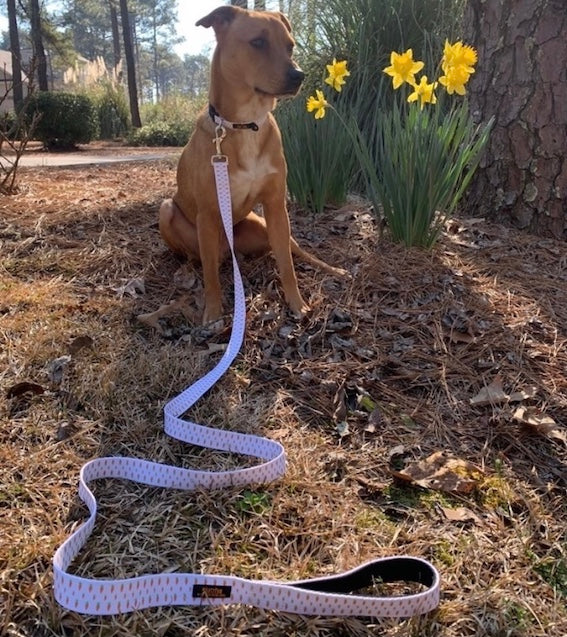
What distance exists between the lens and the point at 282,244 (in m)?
2.73

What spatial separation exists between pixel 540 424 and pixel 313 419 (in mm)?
748

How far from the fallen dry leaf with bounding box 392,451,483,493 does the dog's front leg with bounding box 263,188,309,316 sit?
1.06m

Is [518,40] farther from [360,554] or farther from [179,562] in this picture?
[179,562]

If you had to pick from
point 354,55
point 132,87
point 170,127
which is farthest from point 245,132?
point 132,87

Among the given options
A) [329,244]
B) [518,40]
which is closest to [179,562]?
[329,244]

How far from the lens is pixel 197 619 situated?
48.1 inches

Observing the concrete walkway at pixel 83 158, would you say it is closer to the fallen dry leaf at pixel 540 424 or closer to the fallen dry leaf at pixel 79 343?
the fallen dry leaf at pixel 79 343

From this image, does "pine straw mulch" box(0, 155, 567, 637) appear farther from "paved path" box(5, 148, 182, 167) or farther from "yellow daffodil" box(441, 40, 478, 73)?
"paved path" box(5, 148, 182, 167)

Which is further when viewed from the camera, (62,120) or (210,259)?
(62,120)

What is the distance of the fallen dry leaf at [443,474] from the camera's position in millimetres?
1653

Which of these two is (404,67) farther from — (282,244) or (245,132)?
(282,244)

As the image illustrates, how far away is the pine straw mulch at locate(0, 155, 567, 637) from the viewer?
1.34 meters

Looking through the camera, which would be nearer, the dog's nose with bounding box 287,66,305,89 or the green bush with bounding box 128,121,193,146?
the dog's nose with bounding box 287,66,305,89

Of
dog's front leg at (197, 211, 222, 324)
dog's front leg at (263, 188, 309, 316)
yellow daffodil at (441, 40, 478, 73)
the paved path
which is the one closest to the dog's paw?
dog's front leg at (263, 188, 309, 316)
